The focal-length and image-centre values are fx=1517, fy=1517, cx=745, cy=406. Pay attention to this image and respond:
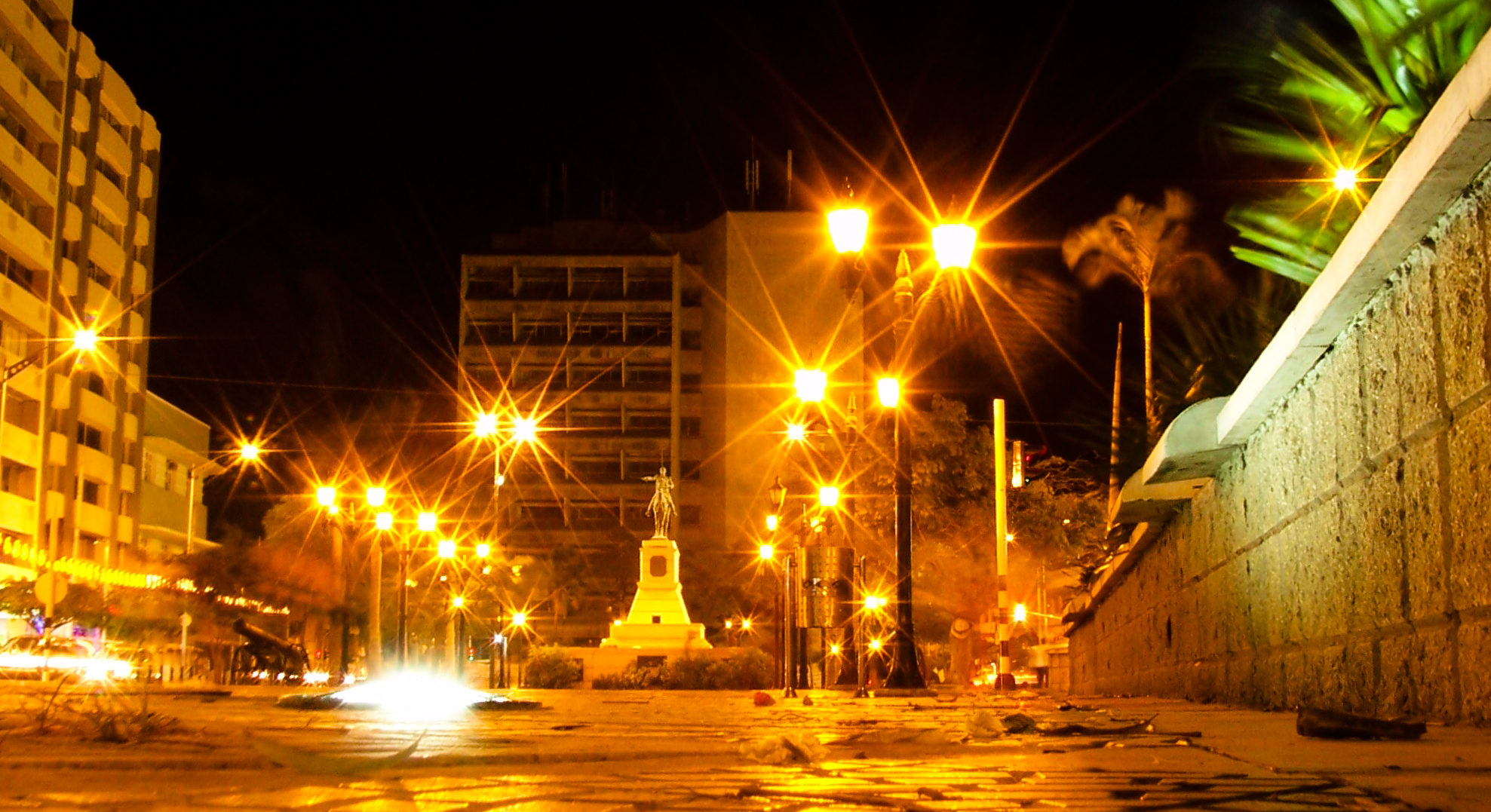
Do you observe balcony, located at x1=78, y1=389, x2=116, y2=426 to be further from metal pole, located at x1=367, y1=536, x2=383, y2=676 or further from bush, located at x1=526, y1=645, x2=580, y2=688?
metal pole, located at x1=367, y1=536, x2=383, y2=676

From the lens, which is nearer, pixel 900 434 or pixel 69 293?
pixel 900 434

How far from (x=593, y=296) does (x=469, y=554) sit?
3002 cm

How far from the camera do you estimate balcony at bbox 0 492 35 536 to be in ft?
167

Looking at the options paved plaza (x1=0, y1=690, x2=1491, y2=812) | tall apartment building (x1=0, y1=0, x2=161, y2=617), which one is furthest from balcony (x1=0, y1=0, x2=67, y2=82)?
paved plaza (x1=0, y1=690, x2=1491, y2=812)

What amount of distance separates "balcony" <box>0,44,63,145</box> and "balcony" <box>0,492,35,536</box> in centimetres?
1335

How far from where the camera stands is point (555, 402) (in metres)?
91.9

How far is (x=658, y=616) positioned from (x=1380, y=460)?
48385mm

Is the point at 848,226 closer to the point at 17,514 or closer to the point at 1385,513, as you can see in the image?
the point at 1385,513

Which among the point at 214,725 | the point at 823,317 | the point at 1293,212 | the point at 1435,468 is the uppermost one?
the point at 823,317

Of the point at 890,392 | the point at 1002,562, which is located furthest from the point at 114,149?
the point at 890,392

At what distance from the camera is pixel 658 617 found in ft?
178

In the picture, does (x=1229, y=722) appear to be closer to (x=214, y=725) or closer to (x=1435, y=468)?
(x=1435, y=468)

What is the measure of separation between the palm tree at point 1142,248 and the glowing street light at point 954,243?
28.9 feet

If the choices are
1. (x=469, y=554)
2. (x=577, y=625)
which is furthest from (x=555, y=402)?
(x=469, y=554)
